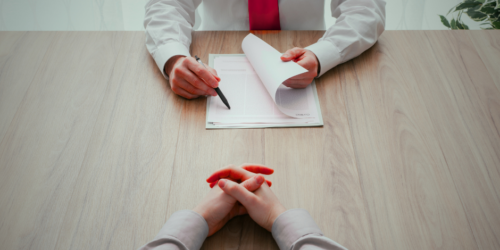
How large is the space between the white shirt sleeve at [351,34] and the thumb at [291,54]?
42 millimetres

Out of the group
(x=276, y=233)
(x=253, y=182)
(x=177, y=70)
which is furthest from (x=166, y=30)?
(x=276, y=233)

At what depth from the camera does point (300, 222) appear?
65 cm

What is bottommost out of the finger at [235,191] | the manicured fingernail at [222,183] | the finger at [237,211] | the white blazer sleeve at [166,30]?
the finger at [237,211]

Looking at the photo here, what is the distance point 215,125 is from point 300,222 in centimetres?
34

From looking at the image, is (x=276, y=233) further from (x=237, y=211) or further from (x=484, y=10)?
(x=484, y=10)

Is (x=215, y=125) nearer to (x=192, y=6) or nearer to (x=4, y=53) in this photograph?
(x=192, y=6)

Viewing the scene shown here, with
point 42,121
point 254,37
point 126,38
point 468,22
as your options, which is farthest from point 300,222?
point 468,22

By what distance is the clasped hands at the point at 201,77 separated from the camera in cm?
88

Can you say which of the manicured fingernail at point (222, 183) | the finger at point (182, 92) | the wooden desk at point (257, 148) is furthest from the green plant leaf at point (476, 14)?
the manicured fingernail at point (222, 183)

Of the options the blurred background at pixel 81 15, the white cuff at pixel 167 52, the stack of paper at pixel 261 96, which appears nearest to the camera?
the stack of paper at pixel 261 96

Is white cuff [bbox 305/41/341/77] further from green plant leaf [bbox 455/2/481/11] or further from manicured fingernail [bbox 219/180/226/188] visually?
green plant leaf [bbox 455/2/481/11]

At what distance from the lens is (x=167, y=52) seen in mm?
961

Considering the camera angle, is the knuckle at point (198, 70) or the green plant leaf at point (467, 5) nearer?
the knuckle at point (198, 70)

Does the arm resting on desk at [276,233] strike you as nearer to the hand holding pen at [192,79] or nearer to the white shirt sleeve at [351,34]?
Answer: the hand holding pen at [192,79]
